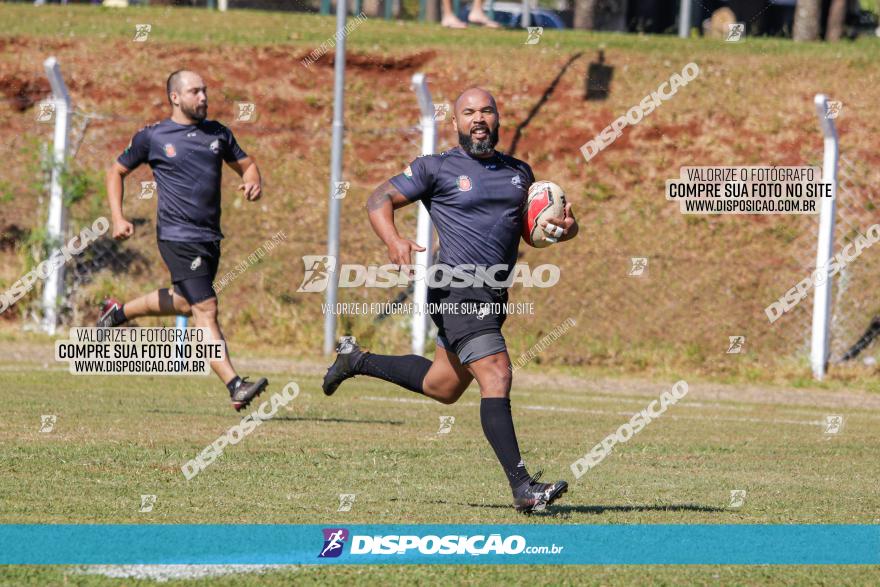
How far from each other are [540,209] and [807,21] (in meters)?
20.5

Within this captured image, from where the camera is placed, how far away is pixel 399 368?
8.27 m

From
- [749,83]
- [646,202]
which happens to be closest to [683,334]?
[646,202]

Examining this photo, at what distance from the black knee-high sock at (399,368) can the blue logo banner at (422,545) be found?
5.73ft

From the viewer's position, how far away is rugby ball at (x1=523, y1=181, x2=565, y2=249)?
7.45m

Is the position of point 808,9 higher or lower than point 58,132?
higher

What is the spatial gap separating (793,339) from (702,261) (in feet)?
5.77

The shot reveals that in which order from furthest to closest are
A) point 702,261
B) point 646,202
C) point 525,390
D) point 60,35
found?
point 60,35
point 646,202
point 702,261
point 525,390

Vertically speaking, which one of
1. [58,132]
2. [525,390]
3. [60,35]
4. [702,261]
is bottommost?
[525,390]

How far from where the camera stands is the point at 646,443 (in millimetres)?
10492

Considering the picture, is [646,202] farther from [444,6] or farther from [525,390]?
[444,6]

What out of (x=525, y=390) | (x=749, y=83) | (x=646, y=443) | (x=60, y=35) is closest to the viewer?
(x=646, y=443)

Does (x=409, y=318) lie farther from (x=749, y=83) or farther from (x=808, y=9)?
(x=808, y=9)

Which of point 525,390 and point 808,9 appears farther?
point 808,9

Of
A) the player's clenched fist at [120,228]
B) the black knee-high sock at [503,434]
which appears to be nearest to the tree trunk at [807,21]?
the player's clenched fist at [120,228]
